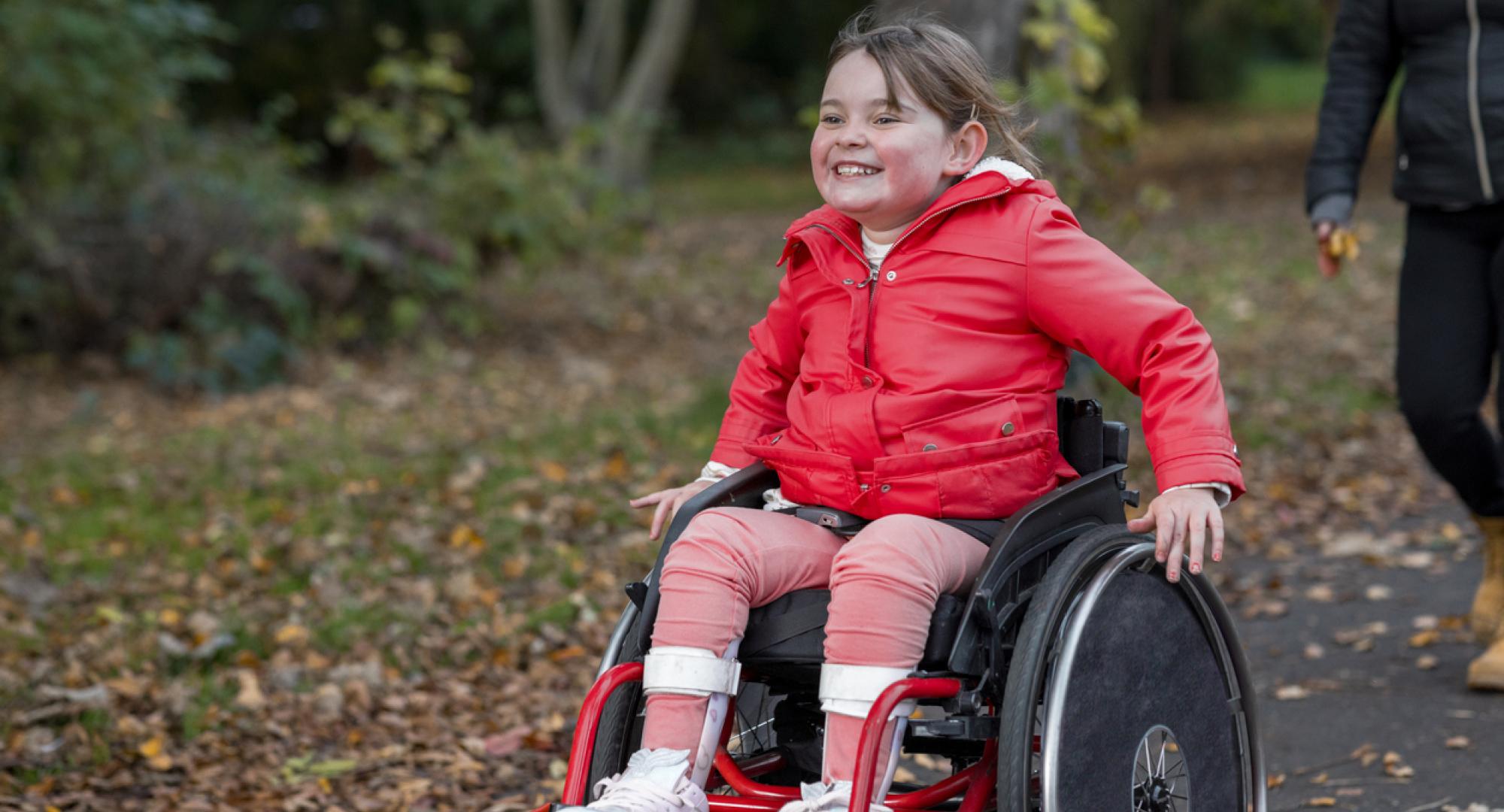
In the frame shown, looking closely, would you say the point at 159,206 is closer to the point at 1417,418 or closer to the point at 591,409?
the point at 591,409

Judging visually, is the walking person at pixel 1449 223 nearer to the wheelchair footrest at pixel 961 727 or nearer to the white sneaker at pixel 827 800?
the wheelchair footrest at pixel 961 727

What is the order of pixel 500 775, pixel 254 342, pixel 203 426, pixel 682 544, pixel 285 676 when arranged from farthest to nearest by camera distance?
pixel 254 342, pixel 203 426, pixel 285 676, pixel 500 775, pixel 682 544

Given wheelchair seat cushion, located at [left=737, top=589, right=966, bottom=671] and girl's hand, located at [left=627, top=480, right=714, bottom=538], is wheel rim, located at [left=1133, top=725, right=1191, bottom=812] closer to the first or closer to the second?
wheelchair seat cushion, located at [left=737, top=589, right=966, bottom=671]

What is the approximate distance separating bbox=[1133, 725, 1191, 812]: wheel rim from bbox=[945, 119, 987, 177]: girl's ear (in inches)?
37.4

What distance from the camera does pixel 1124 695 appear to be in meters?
2.40

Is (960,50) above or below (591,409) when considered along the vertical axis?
above

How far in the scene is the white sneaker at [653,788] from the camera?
226 cm

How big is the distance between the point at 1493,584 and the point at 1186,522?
1981 mm

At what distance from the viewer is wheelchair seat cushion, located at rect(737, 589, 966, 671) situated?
2.43 meters

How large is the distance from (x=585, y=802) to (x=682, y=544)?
16.7 inches

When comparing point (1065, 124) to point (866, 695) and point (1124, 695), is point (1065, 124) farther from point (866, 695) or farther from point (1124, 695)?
point (866, 695)

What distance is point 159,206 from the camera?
30.3ft

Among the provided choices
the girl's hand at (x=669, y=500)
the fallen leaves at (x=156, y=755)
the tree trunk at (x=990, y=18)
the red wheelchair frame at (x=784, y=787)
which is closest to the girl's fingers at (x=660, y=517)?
the girl's hand at (x=669, y=500)

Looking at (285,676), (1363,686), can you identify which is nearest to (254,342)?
(285,676)
